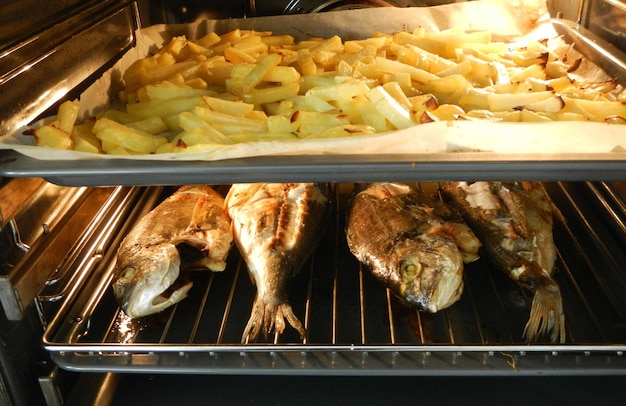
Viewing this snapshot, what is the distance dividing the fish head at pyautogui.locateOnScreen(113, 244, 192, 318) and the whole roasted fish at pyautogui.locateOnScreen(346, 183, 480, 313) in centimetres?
68

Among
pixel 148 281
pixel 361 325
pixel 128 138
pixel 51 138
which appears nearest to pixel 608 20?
pixel 361 325

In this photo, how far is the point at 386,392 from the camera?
2.10 m

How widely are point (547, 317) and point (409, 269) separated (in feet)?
1.57

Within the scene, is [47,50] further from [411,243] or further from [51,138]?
[411,243]

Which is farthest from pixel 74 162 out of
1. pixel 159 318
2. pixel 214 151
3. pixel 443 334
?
pixel 443 334

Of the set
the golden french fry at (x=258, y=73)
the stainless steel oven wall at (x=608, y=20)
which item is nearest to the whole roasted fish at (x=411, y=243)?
the golden french fry at (x=258, y=73)

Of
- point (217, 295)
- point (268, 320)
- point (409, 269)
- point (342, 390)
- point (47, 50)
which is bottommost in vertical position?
point (342, 390)

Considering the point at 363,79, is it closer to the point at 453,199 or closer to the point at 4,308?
the point at 453,199

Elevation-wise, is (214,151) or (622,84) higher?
(214,151)

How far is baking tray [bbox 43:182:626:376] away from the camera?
6.24ft

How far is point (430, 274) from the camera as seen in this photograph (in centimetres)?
200

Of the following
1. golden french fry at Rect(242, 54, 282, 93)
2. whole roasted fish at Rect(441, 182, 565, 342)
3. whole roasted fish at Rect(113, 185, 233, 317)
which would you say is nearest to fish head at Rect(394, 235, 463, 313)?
whole roasted fish at Rect(441, 182, 565, 342)

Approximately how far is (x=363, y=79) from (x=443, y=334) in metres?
1.07

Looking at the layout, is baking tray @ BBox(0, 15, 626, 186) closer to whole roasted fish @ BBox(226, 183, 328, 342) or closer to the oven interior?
the oven interior
